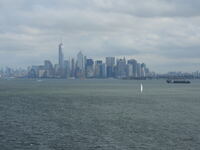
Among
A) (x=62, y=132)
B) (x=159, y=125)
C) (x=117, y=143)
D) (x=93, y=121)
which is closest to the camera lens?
(x=117, y=143)

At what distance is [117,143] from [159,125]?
1760cm

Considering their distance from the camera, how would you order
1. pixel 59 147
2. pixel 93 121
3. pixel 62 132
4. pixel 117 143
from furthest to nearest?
pixel 93 121, pixel 62 132, pixel 117 143, pixel 59 147

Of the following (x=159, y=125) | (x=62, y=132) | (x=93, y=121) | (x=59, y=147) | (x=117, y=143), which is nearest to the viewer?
(x=59, y=147)

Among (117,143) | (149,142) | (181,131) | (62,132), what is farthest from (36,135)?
(181,131)

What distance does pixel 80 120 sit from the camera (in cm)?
7044

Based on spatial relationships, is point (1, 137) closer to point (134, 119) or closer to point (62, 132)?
point (62, 132)

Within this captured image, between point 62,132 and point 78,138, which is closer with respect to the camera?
point 78,138

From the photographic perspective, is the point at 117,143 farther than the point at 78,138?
No

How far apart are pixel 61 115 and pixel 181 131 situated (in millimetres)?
30868

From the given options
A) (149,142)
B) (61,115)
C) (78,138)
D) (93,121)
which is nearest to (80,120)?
(93,121)

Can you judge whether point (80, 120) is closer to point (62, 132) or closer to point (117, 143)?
point (62, 132)

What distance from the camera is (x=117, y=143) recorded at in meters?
48.0

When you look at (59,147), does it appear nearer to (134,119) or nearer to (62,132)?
(62,132)

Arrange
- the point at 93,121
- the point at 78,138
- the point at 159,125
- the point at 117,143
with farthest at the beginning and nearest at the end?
1. the point at 93,121
2. the point at 159,125
3. the point at 78,138
4. the point at 117,143
